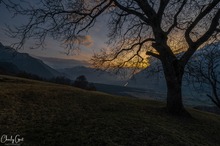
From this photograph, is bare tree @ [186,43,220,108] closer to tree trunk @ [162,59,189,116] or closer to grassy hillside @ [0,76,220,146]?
tree trunk @ [162,59,189,116]

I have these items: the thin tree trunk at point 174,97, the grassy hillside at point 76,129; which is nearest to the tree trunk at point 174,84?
the thin tree trunk at point 174,97

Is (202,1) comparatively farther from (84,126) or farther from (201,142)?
(84,126)

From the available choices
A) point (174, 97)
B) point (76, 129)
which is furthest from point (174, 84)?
point (76, 129)

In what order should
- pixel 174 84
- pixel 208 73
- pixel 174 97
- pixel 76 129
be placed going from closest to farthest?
pixel 76 129 < pixel 208 73 < pixel 174 84 < pixel 174 97

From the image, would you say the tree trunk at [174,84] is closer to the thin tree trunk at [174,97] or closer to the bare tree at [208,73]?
the thin tree trunk at [174,97]

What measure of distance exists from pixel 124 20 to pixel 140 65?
14.9 ft

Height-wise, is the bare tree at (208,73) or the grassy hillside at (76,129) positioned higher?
the bare tree at (208,73)

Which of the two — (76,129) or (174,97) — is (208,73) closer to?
(174,97)

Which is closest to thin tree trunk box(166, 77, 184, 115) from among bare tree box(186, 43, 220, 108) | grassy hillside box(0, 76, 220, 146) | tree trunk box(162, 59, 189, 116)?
tree trunk box(162, 59, 189, 116)

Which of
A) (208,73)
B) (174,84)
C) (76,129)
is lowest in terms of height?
Answer: (76,129)

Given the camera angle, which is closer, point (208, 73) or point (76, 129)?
point (76, 129)

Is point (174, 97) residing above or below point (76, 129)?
above

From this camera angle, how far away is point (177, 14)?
59.0ft

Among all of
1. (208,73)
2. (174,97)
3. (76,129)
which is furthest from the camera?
(174,97)
